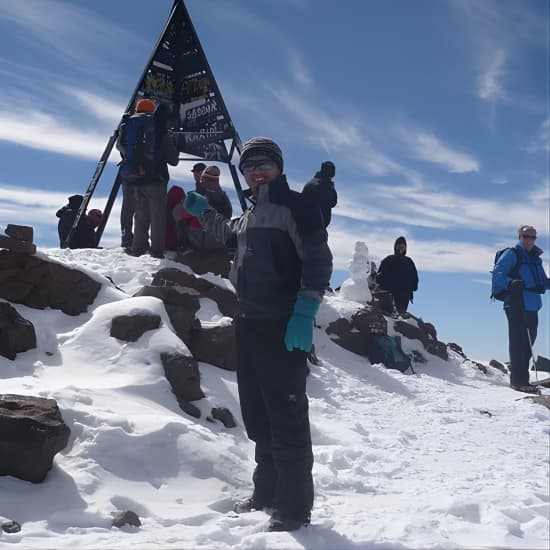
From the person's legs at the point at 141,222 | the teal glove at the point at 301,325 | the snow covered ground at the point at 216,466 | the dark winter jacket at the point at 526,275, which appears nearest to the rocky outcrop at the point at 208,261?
the person's legs at the point at 141,222

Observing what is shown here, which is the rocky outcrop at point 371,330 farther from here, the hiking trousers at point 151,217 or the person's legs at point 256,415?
the person's legs at point 256,415

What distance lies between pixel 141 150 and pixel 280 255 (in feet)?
19.1

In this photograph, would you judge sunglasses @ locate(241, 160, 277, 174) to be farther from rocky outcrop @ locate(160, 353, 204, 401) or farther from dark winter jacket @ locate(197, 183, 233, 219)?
dark winter jacket @ locate(197, 183, 233, 219)

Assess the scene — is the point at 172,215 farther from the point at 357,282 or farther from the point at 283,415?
the point at 283,415

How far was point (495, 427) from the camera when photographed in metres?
6.84

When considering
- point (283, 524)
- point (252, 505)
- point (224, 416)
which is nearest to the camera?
point (283, 524)

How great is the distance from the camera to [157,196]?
874 cm

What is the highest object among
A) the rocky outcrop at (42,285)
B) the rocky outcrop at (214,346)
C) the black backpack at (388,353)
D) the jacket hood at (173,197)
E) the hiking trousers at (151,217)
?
the jacket hood at (173,197)

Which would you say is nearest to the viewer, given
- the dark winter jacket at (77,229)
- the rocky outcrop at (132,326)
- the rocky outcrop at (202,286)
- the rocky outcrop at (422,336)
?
the rocky outcrop at (132,326)

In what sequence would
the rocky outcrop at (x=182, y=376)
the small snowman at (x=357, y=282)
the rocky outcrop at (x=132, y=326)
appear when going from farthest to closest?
the small snowman at (x=357, y=282)
the rocky outcrop at (x=132, y=326)
the rocky outcrop at (x=182, y=376)

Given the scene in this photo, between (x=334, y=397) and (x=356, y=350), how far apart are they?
3284 millimetres

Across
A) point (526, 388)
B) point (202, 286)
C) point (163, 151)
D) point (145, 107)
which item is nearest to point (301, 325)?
point (202, 286)

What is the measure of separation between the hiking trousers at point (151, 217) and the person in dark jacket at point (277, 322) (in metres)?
5.39

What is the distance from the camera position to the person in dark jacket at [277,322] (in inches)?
128
